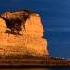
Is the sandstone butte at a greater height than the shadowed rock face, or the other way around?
the shadowed rock face

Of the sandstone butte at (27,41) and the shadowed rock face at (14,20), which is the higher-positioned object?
the shadowed rock face at (14,20)

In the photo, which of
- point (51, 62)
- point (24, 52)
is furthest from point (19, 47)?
point (51, 62)

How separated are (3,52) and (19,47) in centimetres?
63

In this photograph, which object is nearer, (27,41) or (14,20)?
(14,20)

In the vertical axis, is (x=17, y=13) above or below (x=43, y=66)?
above

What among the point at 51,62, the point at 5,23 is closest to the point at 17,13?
the point at 5,23

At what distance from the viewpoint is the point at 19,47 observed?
20281mm

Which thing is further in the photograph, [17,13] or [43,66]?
[17,13]

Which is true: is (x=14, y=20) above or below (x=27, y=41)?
above

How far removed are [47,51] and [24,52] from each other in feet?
2.51

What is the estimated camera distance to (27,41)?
2048 cm

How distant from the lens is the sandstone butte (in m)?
20.0

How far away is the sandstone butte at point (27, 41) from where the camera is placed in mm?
20016

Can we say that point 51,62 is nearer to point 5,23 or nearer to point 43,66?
point 43,66
